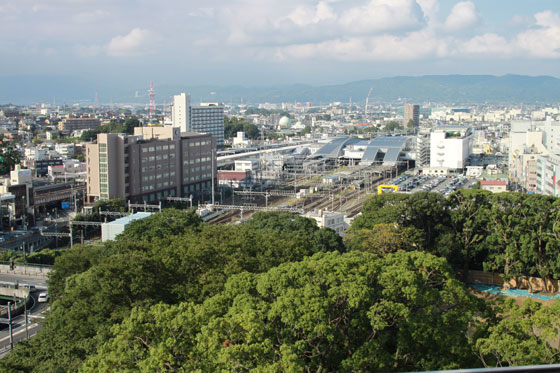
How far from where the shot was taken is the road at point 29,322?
21.7 feet

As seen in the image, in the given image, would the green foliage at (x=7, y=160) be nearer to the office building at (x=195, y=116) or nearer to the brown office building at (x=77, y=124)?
the office building at (x=195, y=116)

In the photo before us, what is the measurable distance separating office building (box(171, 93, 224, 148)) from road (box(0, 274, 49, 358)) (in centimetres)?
2094

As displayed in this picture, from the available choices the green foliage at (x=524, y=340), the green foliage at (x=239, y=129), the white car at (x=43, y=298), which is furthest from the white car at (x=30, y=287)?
the green foliage at (x=239, y=129)

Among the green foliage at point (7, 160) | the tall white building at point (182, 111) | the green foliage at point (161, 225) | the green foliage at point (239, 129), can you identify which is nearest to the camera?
the green foliage at point (161, 225)

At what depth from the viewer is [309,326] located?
3.90m

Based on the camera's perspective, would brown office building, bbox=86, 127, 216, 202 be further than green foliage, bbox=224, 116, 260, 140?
No

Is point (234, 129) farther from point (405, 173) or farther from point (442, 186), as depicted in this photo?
point (442, 186)

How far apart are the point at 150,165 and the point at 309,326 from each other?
37.8 feet

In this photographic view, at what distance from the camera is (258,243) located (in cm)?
672

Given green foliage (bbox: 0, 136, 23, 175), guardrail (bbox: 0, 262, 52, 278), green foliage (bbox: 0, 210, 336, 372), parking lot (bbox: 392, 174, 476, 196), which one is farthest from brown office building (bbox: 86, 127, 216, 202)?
green foliage (bbox: 0, 210, 336, 372)

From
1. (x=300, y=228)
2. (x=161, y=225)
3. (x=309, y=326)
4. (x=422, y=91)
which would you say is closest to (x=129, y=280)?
(x=309, y=326)

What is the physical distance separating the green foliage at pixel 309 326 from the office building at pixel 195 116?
25464mm

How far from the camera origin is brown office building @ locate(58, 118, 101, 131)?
126 feet

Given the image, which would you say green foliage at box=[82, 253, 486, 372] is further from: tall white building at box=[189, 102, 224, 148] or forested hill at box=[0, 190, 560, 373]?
tall white building at box=[189, 102, 224, 148]
